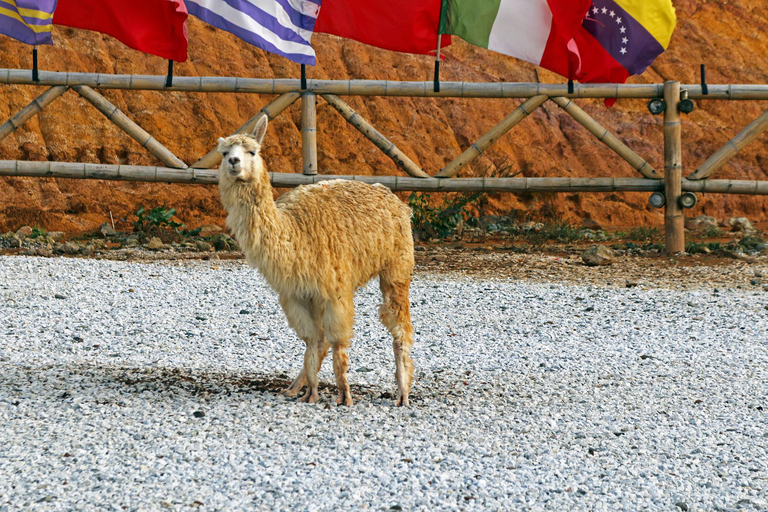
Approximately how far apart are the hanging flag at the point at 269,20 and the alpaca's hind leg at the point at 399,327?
4194 millimetres

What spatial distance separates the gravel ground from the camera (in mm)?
3516

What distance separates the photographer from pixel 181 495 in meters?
3.37

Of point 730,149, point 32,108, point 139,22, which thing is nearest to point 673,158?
point 730,149

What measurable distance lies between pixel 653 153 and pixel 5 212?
12649 millimetres

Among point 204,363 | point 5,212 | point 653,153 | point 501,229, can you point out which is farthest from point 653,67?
point 204,363

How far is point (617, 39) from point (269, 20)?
3.93m

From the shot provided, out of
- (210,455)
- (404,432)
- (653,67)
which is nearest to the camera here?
(210,455)

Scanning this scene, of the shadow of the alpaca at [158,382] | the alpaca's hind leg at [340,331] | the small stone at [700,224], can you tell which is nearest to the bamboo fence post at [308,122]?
the shadow of the alpaca at [158,382]

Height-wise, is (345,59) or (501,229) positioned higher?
(345,59)

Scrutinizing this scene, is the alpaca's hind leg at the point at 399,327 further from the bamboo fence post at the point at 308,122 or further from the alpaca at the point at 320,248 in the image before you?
the bamboo fence post at the point at 308,122

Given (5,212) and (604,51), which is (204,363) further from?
(5,212)

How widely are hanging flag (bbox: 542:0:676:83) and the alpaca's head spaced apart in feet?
18.2

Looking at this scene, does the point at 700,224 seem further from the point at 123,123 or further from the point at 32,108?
the point at 32,108

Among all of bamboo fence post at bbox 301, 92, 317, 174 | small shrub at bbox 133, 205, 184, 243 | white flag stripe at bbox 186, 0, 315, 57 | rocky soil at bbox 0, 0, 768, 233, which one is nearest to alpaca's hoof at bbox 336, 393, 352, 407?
white flag stripe at bbox 186, 0, 315, 57
